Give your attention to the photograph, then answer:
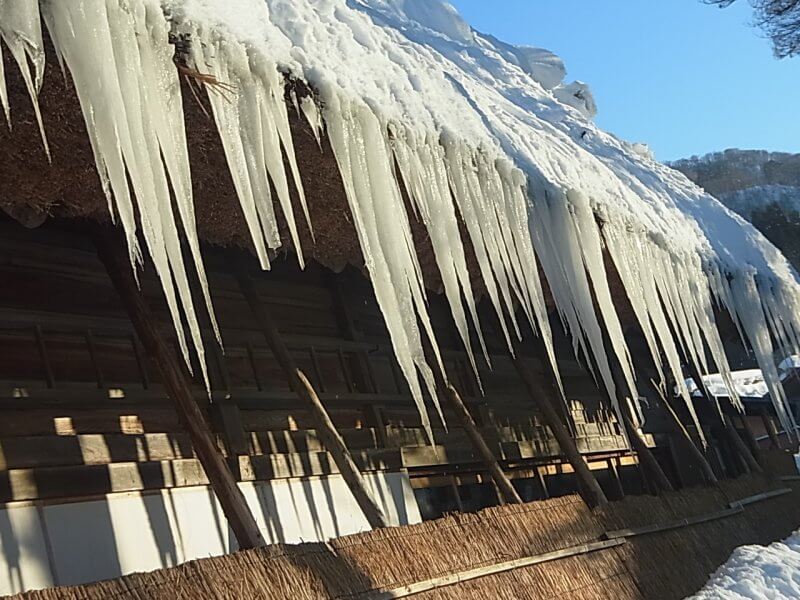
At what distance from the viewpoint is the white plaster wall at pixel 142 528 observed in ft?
10.2

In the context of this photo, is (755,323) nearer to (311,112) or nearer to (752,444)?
(752,444)

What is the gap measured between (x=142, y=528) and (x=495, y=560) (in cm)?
138

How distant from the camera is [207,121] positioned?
284cm

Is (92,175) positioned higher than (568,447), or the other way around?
(92,175)

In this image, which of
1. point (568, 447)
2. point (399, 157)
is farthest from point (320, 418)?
point (568, 447)

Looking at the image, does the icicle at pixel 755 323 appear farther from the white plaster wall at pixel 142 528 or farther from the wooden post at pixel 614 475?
the white plaster wall at pixel 142 528

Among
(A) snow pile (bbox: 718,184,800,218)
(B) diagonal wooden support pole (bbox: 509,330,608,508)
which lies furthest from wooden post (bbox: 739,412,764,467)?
(A) snow pile (bbox: 718,184,800,218)

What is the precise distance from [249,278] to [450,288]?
1391 millimetres

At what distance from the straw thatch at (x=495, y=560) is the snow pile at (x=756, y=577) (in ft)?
0.26

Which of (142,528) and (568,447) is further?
(568,447)

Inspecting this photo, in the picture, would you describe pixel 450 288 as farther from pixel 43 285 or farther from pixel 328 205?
pixel 43 285

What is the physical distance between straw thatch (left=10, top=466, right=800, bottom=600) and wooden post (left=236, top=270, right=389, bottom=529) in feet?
1.06

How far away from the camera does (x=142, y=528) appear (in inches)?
139

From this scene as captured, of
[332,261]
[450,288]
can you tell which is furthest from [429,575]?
[332,261]
